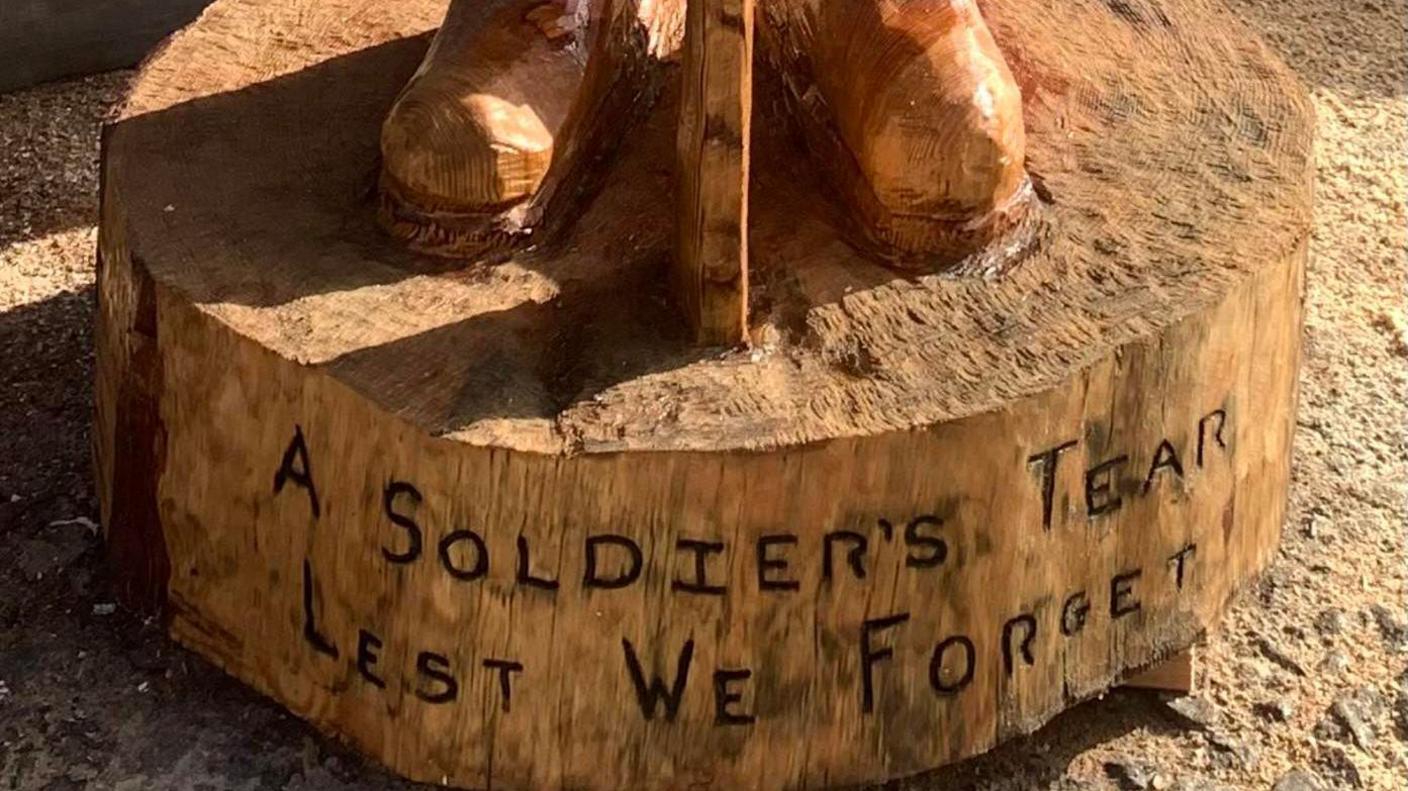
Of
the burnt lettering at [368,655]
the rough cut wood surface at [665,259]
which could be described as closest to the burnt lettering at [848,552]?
the rough cut wood surface at [665,259]

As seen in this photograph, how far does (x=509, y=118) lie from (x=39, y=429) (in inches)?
37.5

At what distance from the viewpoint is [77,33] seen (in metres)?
3.38

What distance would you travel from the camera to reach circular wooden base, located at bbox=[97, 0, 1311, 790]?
1660mm

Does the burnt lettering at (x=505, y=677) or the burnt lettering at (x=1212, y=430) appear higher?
the burnt lettering at (x=1212, y=430)

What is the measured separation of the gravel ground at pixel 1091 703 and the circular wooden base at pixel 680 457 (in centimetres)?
10

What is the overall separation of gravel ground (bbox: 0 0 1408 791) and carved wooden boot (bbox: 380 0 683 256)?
1.92ft

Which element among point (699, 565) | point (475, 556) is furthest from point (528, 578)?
point (699, 565)

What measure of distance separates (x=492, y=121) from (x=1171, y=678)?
966 mm

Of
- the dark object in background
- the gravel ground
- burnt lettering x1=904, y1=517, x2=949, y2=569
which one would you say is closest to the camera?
burnt lettering x1=904, y1=517, x2=949, y2=569

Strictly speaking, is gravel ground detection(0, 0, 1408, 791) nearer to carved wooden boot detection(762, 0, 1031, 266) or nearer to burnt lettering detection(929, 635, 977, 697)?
burnt lettering detection(929, 635, 977, 697)

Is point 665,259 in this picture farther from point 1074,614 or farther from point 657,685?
point 1074,614

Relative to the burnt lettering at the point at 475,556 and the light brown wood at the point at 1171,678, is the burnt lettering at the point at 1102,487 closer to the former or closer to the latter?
the light brown wood at the point at 1171,678

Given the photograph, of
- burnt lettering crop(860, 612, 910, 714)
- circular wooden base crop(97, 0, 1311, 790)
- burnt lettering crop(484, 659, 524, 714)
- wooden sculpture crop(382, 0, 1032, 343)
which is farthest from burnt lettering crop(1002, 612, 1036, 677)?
burnt lettering crop(484, 659, 524, 714)

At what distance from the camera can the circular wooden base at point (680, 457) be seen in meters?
1.66
